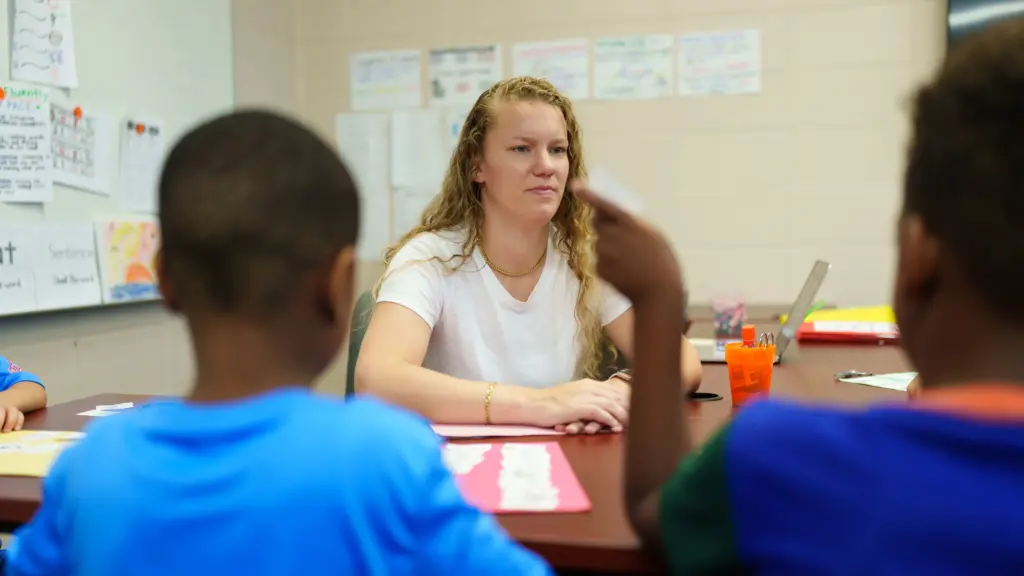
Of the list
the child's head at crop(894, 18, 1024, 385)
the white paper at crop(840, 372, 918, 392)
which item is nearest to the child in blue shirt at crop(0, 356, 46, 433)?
the child's head at crop(894, 18, 1024, 385)

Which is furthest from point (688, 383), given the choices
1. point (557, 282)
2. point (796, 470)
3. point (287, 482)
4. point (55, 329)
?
point (55, 329)

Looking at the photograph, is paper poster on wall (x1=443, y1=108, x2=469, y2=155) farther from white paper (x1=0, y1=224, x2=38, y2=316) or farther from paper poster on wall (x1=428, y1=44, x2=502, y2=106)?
white paper (x1=0, y1=224, x2=38, y2=316)

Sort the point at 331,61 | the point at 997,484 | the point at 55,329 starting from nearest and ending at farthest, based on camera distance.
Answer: the point at 997,484 → the point at 55,329 → the point at 331,61

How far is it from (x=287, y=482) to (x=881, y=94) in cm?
322

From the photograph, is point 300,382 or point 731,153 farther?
point 731,153

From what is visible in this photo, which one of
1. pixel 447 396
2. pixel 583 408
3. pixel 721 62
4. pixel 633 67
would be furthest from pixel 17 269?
pixel 721 62

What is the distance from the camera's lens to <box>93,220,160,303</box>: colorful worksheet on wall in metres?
2.58

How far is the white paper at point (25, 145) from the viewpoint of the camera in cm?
221

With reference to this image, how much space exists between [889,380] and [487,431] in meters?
0.87

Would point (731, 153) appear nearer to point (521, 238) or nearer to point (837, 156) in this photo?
point (837, 156)

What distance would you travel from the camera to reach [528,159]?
5.98 feet

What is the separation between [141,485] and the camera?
606 millimetres

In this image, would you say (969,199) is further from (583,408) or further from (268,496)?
(583,408)

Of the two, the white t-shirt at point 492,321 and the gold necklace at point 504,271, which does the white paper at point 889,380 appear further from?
the gold necklace at point 504,271
